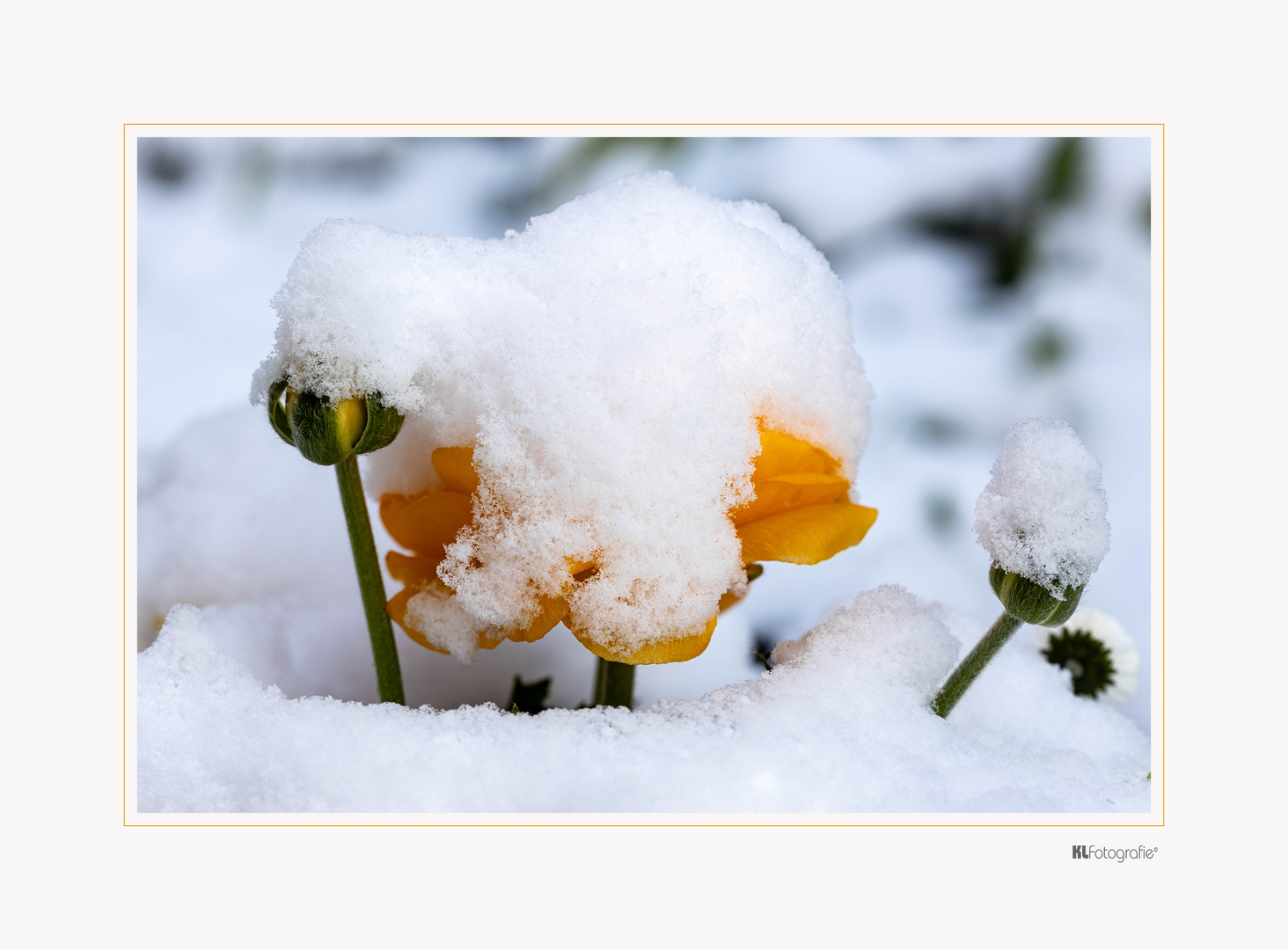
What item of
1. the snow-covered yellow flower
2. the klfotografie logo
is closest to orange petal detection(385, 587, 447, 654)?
the snow-covered yellow flower

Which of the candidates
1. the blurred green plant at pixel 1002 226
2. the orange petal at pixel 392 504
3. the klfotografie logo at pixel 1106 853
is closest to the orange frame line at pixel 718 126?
the klfotografie logo at pixel 1106 853

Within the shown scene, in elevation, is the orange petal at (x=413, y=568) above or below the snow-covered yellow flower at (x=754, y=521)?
below

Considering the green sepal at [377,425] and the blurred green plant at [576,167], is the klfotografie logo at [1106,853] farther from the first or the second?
the blurred green plant at [576,167]

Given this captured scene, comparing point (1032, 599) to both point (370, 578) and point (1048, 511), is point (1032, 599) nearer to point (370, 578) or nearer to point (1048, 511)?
point (1048, 511)

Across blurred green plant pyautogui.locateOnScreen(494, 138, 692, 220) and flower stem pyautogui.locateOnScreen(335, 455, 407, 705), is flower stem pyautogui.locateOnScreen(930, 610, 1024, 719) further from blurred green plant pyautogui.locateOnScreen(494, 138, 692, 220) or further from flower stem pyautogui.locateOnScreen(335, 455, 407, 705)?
blurred green plant pyautogui.locateOnScreen(494, 138, 692, 220)

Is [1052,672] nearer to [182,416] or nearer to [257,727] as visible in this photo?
[257,727]

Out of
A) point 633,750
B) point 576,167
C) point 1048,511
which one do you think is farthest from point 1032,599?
point 576,167

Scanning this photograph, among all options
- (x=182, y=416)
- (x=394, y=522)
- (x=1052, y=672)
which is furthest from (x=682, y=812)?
(x=182, y=416)
